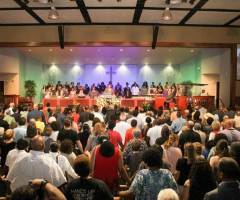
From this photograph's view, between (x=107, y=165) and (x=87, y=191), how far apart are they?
1849mm

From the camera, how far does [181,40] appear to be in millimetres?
16312

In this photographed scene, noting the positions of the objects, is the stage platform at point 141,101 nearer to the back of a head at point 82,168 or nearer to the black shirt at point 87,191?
the back of a head at point 82,168

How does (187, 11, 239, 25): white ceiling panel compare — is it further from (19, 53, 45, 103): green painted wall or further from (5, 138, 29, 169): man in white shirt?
(19, 53, 45, 103): green painted wall

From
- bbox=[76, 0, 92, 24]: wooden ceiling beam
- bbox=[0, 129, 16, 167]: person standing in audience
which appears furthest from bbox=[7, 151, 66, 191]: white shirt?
bbox=[76, 0, 92, 24]: wooden ceiling beam

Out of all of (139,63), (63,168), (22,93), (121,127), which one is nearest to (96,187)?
(63,168)

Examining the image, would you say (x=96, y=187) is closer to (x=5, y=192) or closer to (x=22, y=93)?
(x=5, y=192)

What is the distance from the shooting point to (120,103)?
18203 mm

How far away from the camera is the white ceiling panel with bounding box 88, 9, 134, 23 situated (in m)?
13.7

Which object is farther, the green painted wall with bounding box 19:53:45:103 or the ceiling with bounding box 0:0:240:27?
the green painted wall with bounding box 19:53:45:103

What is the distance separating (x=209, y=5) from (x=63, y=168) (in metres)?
9.35

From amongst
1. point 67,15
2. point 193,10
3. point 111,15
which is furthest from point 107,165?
point 67,15

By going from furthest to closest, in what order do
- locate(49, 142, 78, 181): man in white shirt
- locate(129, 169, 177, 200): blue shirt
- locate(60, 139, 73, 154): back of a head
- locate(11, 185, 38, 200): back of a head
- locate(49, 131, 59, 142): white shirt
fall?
locate(49, 131, 59, 142): white shirt → locate(60, 139, 73, 154): back of a head → locate(49, 142, 78, 181): man in white shirt → locate(129, 169, 177, 200): blue shirt → locate(11, 185, 38, 200): back of a head

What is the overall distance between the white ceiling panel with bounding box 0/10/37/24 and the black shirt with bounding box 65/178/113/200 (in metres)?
11.2

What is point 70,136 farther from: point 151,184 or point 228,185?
point 228,185
